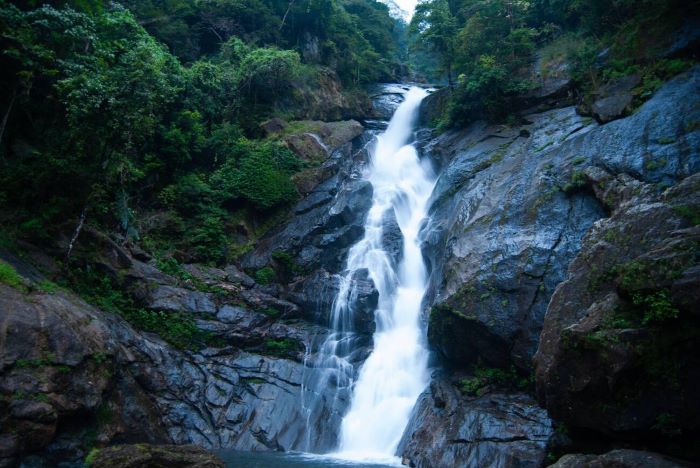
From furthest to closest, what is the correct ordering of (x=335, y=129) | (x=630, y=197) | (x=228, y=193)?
(x=335, y=129) < (x=228, y=193) < (x=630, y=197)

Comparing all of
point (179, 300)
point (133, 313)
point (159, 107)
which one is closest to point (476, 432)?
point (179, 300)

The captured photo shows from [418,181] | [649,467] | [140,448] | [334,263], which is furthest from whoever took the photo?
[418,181]

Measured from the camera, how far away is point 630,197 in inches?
470

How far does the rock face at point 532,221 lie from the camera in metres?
12.5

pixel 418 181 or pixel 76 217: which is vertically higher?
pixel 418 181

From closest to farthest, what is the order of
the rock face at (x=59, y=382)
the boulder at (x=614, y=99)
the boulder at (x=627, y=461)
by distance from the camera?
the boulder at (x=627, y=461)
the rock face at (x=59, y=382)
the boulder at (x=614, y=99)

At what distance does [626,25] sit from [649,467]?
18.0m

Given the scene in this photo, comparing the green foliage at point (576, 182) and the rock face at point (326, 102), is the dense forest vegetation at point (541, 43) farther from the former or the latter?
the rock face at point (326, 102)

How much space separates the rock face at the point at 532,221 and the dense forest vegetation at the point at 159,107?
10487 millimetres

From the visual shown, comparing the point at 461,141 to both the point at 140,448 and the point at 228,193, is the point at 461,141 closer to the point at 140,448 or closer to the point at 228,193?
the point at 228,193

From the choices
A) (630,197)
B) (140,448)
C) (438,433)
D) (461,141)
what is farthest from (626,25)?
(140,448)

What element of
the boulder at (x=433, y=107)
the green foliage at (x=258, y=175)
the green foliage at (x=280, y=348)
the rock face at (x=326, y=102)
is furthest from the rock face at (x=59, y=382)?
the boulder at (x=433, y=107)

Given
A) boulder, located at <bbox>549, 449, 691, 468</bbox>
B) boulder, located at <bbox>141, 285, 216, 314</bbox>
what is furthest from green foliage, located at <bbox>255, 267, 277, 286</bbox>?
boulder, located at <bbox>549, 449, 691, 468</bbox>

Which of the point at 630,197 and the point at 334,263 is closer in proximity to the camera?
the point at 630,197
